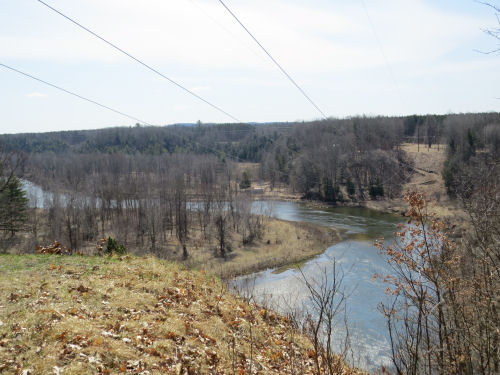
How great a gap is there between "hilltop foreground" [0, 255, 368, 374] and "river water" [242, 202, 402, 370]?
4.67 feet

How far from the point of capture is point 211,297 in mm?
9469

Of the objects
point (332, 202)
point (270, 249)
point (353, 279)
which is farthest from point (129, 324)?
point (332, 202)

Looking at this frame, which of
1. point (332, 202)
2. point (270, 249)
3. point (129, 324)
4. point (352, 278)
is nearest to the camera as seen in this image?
point (129, 324)

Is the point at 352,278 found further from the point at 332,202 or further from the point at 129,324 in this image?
the point at 332,202

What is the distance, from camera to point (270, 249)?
108ft

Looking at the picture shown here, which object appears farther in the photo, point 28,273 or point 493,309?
point 28,273

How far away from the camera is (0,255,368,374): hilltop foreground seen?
5.40 meters

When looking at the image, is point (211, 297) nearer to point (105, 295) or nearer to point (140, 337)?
point (105, 295)

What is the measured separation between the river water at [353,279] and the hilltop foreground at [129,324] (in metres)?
1.42

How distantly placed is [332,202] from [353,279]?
110 feet

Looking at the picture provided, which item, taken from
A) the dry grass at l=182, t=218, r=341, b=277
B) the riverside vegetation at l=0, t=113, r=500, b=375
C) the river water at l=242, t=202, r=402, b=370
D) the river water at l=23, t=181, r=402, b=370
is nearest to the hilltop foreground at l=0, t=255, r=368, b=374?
the riverside vegetation at l=0, t=113, r=500, b=375

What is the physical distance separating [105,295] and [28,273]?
244 cm

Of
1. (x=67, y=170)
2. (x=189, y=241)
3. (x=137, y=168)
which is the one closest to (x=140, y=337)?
(x=189, y=241)

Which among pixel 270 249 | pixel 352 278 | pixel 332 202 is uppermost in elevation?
pixel 332 202
